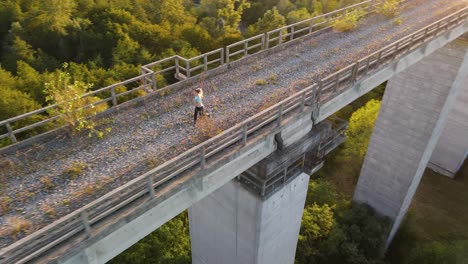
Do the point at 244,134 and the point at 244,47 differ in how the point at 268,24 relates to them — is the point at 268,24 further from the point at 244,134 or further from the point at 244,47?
the point at 244,134

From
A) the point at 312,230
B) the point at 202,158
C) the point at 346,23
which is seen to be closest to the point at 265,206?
the point at 202,158

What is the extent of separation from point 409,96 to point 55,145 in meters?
23.4

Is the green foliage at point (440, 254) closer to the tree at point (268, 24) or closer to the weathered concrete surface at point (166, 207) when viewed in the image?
the weathered concrete surface at point (166, 207)

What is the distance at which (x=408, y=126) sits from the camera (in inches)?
1045

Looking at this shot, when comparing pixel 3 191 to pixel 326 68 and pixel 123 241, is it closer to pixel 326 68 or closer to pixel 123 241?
pixel 123 241

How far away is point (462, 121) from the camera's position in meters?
34.6

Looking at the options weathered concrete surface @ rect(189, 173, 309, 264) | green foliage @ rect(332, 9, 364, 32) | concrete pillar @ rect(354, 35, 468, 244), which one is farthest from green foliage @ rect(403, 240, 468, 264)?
green foliage @ rect(332, 9, 364, 32)

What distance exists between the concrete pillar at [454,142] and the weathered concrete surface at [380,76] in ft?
45.1

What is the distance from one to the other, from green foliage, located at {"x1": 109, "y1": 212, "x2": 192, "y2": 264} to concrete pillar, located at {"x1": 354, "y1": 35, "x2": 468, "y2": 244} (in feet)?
52.4

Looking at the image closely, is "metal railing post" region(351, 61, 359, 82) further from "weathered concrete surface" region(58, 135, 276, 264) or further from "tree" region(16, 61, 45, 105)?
"tree" region(16, 61, 45, 105)

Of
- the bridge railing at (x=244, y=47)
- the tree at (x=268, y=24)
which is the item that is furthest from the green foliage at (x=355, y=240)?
the tree at (x=268, y=24)

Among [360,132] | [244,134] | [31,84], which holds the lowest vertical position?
[360,132]

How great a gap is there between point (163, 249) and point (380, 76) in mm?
17173

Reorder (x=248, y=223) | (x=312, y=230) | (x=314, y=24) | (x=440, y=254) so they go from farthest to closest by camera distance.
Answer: (x=314, y=24) < (x=312, y=230) < (x=440, y=254) < (x=248, y=223)
